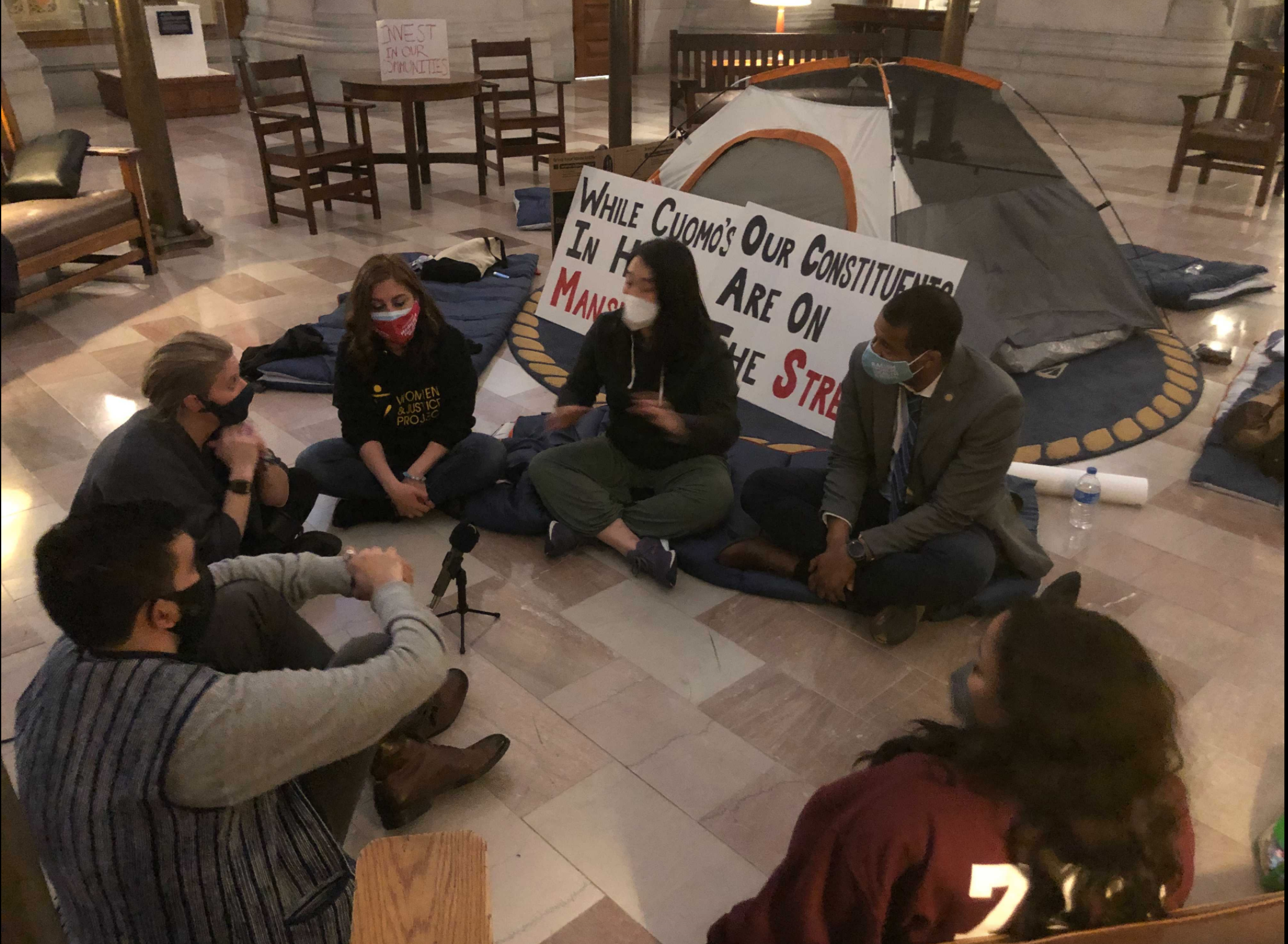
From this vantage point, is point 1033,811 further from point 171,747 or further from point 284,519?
point 284,519

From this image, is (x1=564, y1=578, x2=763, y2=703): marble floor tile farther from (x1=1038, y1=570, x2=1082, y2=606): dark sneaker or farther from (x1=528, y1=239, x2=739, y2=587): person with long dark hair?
(x1=1038, y1=570, x2=1082, y2=606): dark sneaker

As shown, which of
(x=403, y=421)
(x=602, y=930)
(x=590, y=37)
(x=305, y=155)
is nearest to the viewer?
(x=602, y=930)

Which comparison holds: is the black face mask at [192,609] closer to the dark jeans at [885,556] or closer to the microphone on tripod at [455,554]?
the microphone on tripod at [455,554]

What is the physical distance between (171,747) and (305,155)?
5281 millimetres

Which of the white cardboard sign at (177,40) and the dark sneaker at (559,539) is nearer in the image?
the dark sneaker at (559,539)

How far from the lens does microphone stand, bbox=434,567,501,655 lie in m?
2.47

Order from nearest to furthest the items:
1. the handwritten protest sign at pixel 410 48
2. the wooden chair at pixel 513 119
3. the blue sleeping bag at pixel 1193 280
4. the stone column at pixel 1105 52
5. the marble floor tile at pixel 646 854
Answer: the marble floor tile at pixel 646 854 < the blue sleeping bag at pixel 1193 280 < the handwritten protest sign at pixel 410 48 < the wooden chair at pixel 513 119 < the stone column at pixel 1105 52

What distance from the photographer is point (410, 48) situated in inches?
254

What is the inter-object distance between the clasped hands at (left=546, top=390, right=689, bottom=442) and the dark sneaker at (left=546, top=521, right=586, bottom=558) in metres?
0.28

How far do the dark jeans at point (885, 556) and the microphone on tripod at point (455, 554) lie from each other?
89cm

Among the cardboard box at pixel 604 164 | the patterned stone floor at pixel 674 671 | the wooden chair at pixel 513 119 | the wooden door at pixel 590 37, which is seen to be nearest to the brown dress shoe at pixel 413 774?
the patterned stone floor at pixel 674 671

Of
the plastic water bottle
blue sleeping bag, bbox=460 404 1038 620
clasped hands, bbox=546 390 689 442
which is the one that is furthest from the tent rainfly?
clasped hands, bbox=546 390 689 442

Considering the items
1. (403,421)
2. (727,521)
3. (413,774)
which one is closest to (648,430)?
(727,521)

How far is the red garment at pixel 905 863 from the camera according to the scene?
1215 mm
